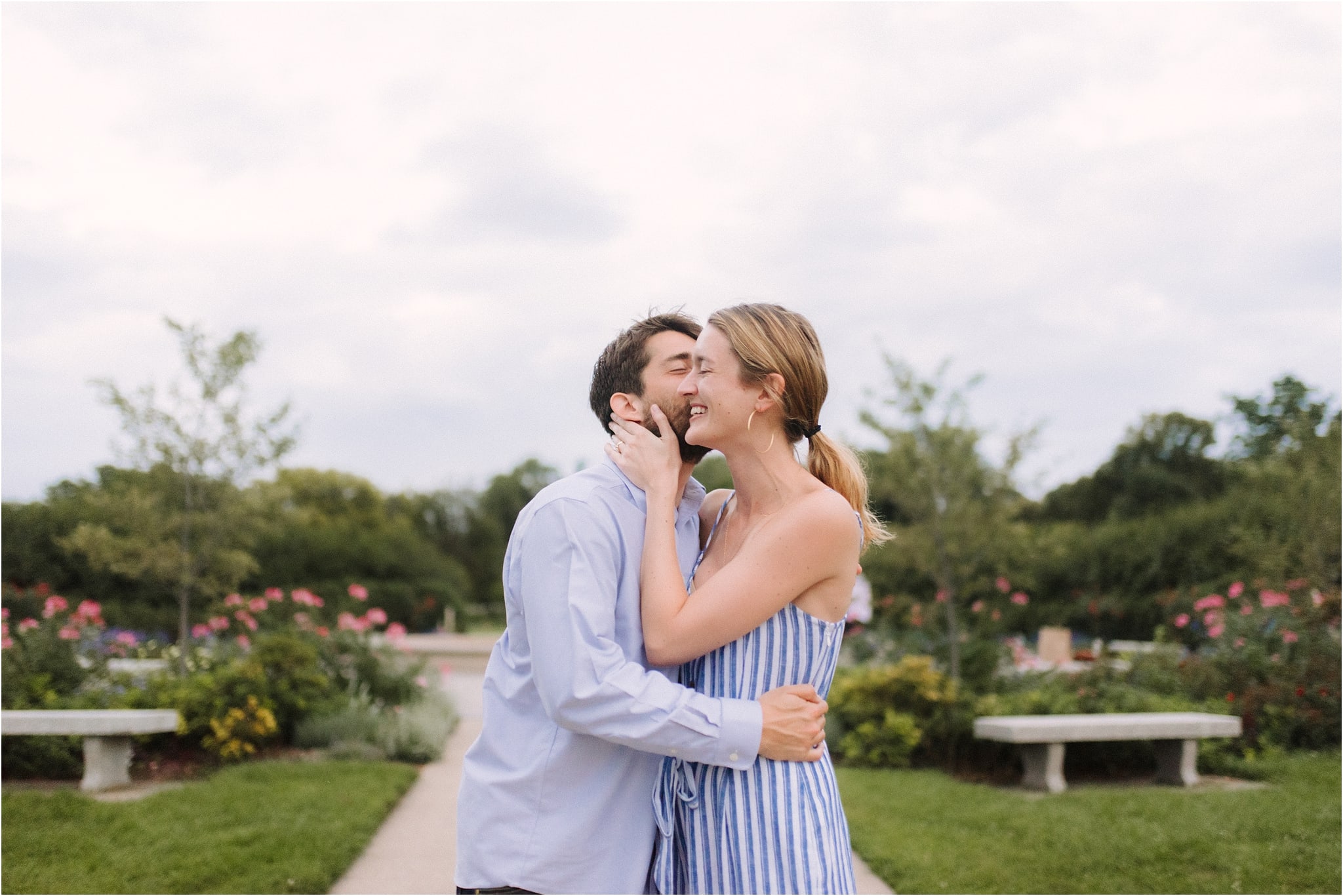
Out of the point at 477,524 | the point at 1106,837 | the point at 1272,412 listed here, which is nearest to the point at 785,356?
the point at 1106,837

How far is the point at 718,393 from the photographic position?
233 cm

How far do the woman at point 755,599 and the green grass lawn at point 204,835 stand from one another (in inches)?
147

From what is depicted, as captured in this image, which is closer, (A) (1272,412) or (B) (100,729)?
(B) (100,729)

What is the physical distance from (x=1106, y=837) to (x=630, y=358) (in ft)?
16.5

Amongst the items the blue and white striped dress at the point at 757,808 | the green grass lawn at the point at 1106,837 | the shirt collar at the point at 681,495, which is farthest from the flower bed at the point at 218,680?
the blue and white striped dress at the point at 757,808

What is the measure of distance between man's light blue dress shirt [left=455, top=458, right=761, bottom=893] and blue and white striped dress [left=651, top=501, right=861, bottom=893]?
10cm

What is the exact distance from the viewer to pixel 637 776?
226 cm

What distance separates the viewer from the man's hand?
222 cm

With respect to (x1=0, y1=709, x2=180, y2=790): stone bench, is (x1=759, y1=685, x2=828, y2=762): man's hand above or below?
above

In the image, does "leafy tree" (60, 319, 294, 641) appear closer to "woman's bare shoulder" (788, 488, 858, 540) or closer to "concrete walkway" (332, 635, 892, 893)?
"concrete walkway" (332, 635, 892, 893)

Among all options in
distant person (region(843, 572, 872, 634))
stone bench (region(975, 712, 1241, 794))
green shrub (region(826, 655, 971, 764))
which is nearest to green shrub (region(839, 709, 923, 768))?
green shrub (region(826, 655, 971, 764))

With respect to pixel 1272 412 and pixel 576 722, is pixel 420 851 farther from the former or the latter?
pixel 1272 412

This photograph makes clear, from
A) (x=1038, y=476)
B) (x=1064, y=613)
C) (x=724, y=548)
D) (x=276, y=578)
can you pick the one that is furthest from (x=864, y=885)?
(x=276, y=578)

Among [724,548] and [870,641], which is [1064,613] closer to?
[870,641]
